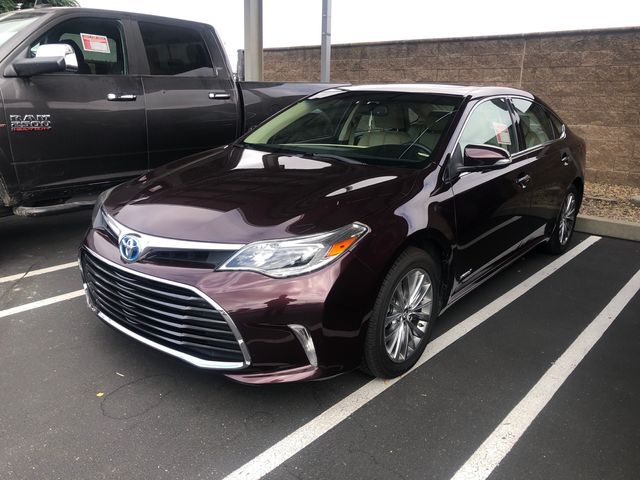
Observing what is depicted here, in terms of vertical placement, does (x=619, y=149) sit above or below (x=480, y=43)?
below

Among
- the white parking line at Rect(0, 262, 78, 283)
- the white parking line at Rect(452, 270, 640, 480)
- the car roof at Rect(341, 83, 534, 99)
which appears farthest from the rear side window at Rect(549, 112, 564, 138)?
the white parking line at Rect(0, 262, 78, 283)

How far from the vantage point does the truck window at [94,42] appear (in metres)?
4.53

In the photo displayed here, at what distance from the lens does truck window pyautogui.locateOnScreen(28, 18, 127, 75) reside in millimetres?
4531

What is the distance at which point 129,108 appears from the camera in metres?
4.81

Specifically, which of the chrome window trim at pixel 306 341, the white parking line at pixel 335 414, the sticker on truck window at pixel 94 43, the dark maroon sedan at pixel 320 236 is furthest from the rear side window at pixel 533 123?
the sticker on truck window at pixel 94 43

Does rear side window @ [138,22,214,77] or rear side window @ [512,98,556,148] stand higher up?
rear side window @ [138,22,214,77]

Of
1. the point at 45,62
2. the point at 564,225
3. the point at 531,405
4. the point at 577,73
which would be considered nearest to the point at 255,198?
the point at 531,405

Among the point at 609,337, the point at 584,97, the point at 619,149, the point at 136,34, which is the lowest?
the point at 609,337

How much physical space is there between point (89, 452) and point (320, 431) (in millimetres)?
1038

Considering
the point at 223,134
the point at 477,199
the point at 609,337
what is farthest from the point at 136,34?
the point at 609,337

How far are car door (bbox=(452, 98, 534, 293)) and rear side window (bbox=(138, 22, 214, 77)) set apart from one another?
3080 millimetres

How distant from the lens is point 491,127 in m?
3.89

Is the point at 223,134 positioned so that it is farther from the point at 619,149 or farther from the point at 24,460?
the point at 619,149

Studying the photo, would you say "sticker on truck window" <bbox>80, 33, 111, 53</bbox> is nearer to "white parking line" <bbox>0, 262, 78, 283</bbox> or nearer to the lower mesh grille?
"white parking line" <bbox>0, 262, 78, 283</bbox>
